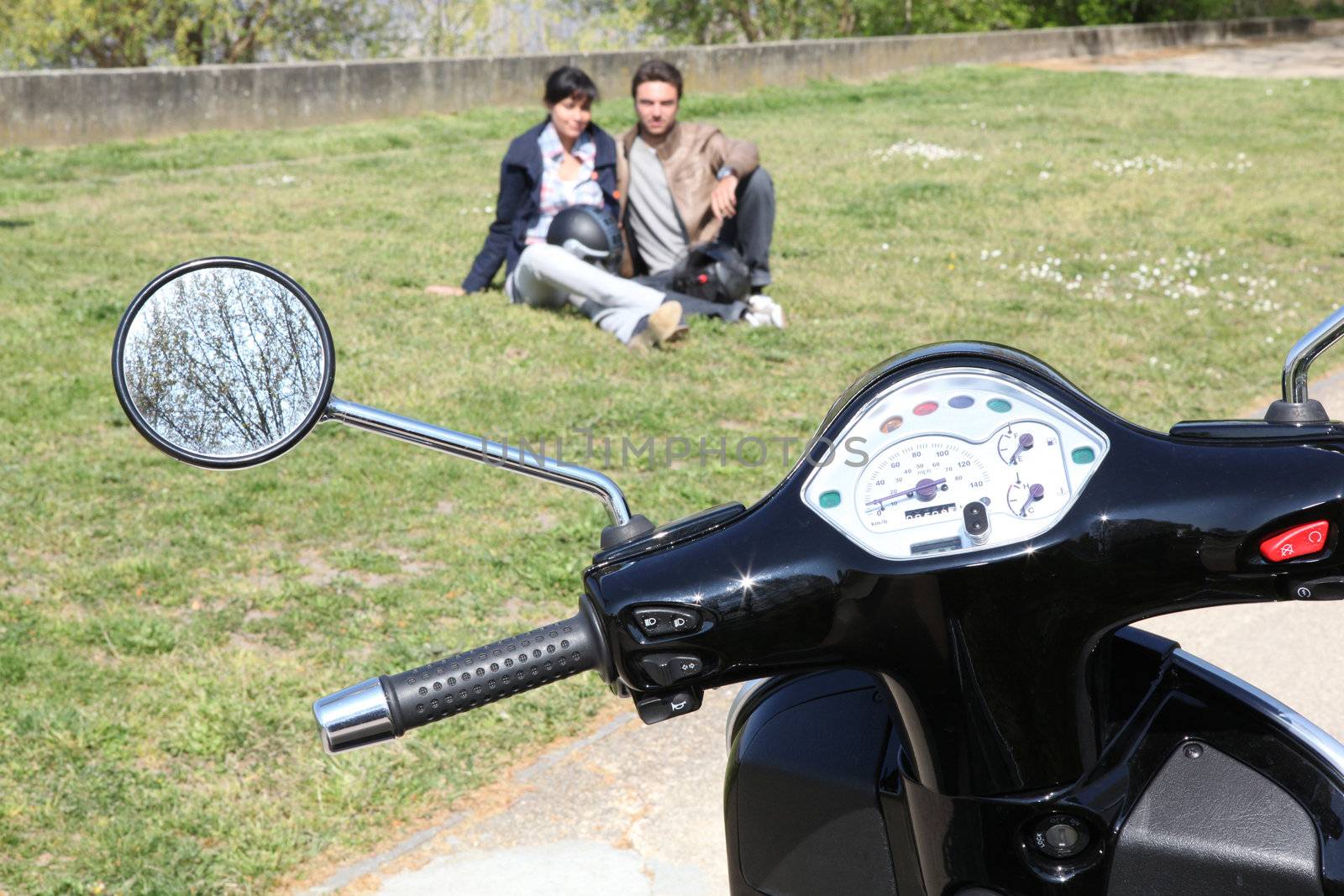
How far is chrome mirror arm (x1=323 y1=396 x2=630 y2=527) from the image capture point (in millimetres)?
1393

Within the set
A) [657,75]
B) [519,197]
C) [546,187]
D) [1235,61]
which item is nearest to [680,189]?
[657,75]

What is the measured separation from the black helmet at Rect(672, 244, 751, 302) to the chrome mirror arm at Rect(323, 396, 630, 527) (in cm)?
604

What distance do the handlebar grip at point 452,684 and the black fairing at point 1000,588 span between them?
49mm

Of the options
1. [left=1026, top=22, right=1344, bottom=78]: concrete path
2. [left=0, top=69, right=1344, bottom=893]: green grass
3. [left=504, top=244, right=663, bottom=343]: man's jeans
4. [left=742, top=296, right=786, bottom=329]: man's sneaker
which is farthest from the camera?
[left=1026, top=22, right=1344, bottom=78]: concrete path

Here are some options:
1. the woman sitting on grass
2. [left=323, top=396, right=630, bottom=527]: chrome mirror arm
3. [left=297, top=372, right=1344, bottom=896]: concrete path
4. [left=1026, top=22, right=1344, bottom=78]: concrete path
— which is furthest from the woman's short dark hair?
[left=1026, top=22, right=1344, bottom=78]: concrete path

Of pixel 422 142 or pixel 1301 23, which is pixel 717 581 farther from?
pixel 1301 23

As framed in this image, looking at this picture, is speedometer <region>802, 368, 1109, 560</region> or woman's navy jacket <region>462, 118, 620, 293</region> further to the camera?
woman's navy jacket <region>462, 118, 620, 293</region>

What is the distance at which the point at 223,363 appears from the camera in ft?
5.36

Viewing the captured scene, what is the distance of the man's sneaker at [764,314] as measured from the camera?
291 inches

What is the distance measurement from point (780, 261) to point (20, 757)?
252 inches

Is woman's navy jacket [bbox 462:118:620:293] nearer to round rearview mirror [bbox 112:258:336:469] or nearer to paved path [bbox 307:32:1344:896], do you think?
paved path [bbox 307:32:1344:896]

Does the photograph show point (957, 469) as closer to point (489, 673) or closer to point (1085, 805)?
point (1085, 805)

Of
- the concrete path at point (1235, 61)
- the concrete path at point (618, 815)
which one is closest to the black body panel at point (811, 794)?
the concrete path at point (618, 815)

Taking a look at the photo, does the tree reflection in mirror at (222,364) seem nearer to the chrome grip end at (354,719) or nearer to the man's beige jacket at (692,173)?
the chrome grip end at (354,719)
